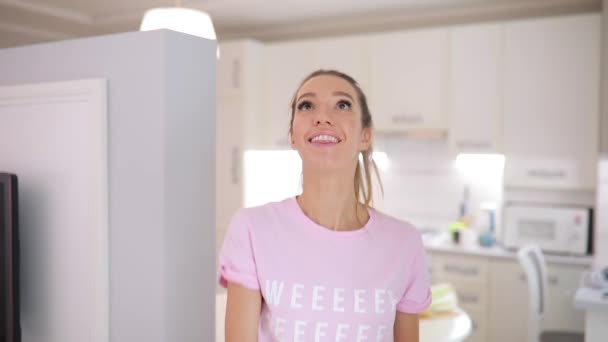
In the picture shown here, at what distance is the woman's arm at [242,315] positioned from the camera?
1.27 metres

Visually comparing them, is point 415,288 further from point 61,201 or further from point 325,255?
point 61,201

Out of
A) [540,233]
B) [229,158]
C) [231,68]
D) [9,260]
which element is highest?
[231,68]

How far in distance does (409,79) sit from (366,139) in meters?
2.69

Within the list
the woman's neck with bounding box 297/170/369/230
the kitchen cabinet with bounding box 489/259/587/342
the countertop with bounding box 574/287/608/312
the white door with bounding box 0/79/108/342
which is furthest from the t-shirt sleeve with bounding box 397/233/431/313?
the kitchen cabinet with bounding box 489/259/587/342

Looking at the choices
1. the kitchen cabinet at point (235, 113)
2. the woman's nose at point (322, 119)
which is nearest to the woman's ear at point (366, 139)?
the woman's nose at point (322, 119)

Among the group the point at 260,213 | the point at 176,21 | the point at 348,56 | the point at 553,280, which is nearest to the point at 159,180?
the point at 260,213

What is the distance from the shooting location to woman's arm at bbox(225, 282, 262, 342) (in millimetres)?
1274

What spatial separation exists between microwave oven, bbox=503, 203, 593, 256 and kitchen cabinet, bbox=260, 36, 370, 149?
1378 millimetres

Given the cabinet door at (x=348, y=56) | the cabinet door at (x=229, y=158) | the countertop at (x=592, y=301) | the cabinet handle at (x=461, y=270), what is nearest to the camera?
the countertop at (x=592, y=301)

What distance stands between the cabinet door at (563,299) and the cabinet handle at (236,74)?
255 centimetres

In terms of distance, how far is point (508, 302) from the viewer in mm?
3623

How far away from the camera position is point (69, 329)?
1641 millimetres

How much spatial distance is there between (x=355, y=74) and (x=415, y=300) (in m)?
3.00

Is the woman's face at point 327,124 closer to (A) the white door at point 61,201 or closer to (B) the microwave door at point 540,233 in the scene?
(A) the white door at point 61,201
